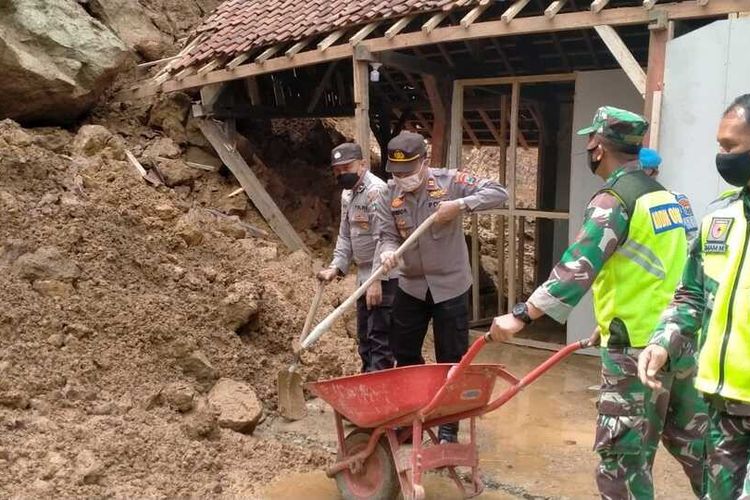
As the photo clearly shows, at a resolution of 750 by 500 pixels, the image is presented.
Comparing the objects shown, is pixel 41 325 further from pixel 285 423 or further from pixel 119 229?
pixel 285 423

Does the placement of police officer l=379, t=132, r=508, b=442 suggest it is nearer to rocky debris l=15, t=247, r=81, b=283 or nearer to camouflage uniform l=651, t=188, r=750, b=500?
camouflage uniform l=651, t=188, r=750, b=500

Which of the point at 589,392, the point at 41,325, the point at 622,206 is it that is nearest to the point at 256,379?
the point at 41,325

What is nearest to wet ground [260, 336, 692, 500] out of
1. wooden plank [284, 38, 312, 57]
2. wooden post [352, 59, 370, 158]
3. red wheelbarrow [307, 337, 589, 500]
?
red wheelbarrow [307, 337, 589, 500]

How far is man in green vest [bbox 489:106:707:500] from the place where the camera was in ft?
9.12

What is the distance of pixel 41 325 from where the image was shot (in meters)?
4.83

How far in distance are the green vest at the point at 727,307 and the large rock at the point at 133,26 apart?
886 cm

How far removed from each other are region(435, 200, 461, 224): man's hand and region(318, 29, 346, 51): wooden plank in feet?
12.1

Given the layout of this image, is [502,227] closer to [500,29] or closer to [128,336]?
[500,29]

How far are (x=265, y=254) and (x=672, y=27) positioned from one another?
14.3ft

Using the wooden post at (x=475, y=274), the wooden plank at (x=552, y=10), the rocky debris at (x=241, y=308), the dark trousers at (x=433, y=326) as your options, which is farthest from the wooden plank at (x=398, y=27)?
the dark trousers at (x=433, y=326)

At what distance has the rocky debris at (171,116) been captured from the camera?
8898mm

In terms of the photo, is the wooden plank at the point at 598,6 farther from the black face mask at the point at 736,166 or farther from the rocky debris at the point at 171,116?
the rocky debris at the point at 171,116

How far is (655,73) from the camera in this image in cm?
539

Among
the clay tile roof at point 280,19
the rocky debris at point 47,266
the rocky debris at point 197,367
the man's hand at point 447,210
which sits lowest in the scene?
the rocky debris at point 197,367
